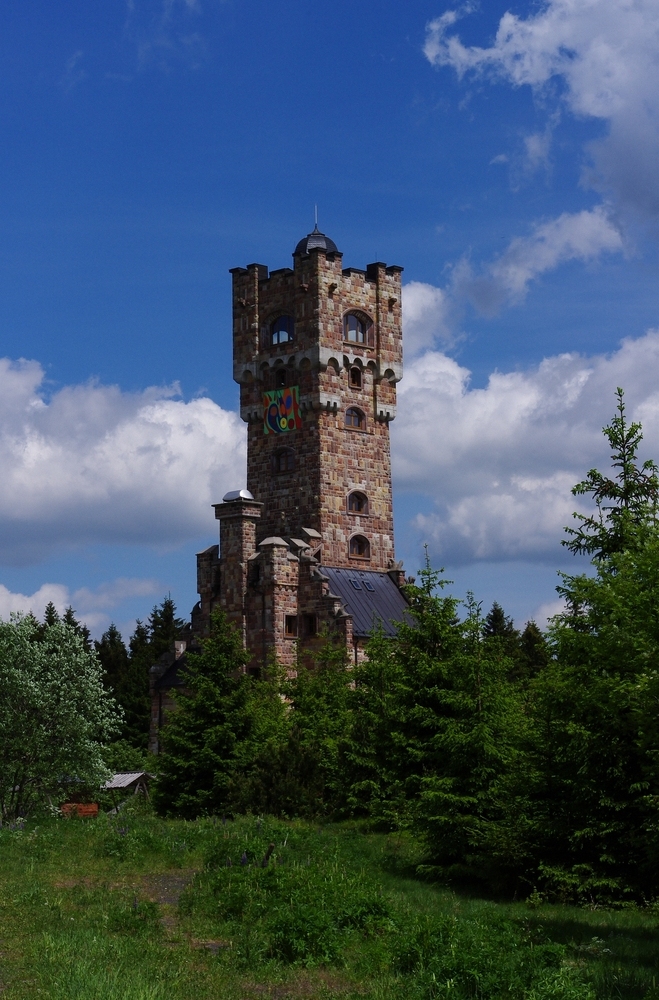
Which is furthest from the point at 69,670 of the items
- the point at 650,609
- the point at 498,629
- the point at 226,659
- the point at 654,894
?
the point at 498,629

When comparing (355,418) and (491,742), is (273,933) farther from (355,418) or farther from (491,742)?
(355,418)

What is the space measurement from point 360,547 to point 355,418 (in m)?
5.97

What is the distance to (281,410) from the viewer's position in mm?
60094

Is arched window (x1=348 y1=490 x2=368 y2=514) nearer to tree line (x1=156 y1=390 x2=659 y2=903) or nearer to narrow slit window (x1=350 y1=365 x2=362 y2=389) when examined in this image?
narrow slit window (x1=350 y1=365 x2=362 y2=389)

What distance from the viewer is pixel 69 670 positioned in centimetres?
3344

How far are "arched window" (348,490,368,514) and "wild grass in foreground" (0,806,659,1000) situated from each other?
3504 cm

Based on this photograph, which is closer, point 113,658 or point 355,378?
point 355,378

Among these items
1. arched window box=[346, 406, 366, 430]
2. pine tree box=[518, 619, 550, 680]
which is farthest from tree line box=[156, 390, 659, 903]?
pine tree box=[518, 619, 550, 680]

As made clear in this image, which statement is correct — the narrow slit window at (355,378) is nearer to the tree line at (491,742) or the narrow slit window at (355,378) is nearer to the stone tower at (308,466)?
the stone tower at (308,466)

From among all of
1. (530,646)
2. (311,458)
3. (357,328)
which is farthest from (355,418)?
(530,646)

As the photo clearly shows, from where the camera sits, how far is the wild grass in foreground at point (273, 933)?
15.7 meters

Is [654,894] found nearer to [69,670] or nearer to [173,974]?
[173,974]

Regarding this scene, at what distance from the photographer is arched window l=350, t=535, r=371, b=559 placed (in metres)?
59.5

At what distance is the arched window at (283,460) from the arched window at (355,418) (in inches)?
117
